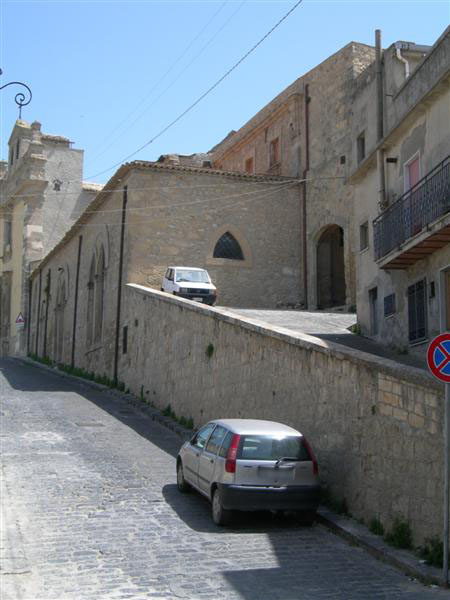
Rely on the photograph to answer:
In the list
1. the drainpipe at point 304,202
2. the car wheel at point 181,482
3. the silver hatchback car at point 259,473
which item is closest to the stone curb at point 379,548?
the silver hatchback car at point 259,473

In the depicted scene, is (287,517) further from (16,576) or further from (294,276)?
(294,276)

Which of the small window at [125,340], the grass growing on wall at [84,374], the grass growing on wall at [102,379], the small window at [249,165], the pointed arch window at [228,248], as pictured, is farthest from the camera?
the small window at [249,165]

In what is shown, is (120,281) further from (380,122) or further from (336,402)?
(336,402)

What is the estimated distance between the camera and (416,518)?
858cm

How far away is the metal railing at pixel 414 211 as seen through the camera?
1418cm

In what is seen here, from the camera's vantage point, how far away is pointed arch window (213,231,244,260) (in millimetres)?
28594

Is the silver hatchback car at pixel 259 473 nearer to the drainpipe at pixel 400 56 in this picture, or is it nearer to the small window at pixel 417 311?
the small window at pixel 417 311

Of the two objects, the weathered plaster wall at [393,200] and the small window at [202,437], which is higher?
the weathered plaster wall at [393,200]

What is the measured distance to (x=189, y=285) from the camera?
2436 cm

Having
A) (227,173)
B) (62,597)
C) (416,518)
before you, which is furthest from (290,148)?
(62,597)

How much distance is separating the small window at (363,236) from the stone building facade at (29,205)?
2849cm

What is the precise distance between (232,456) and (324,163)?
21.5 m

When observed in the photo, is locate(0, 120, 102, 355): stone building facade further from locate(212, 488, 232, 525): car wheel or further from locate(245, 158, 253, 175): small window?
locate(212, 488, 232, 525): car wheel

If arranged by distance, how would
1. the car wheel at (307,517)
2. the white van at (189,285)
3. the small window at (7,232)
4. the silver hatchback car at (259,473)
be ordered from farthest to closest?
the small window at (7,232)
the white van at (189,285)
the car wheel at (307,517)
the silver hatchback car at (259,473)
